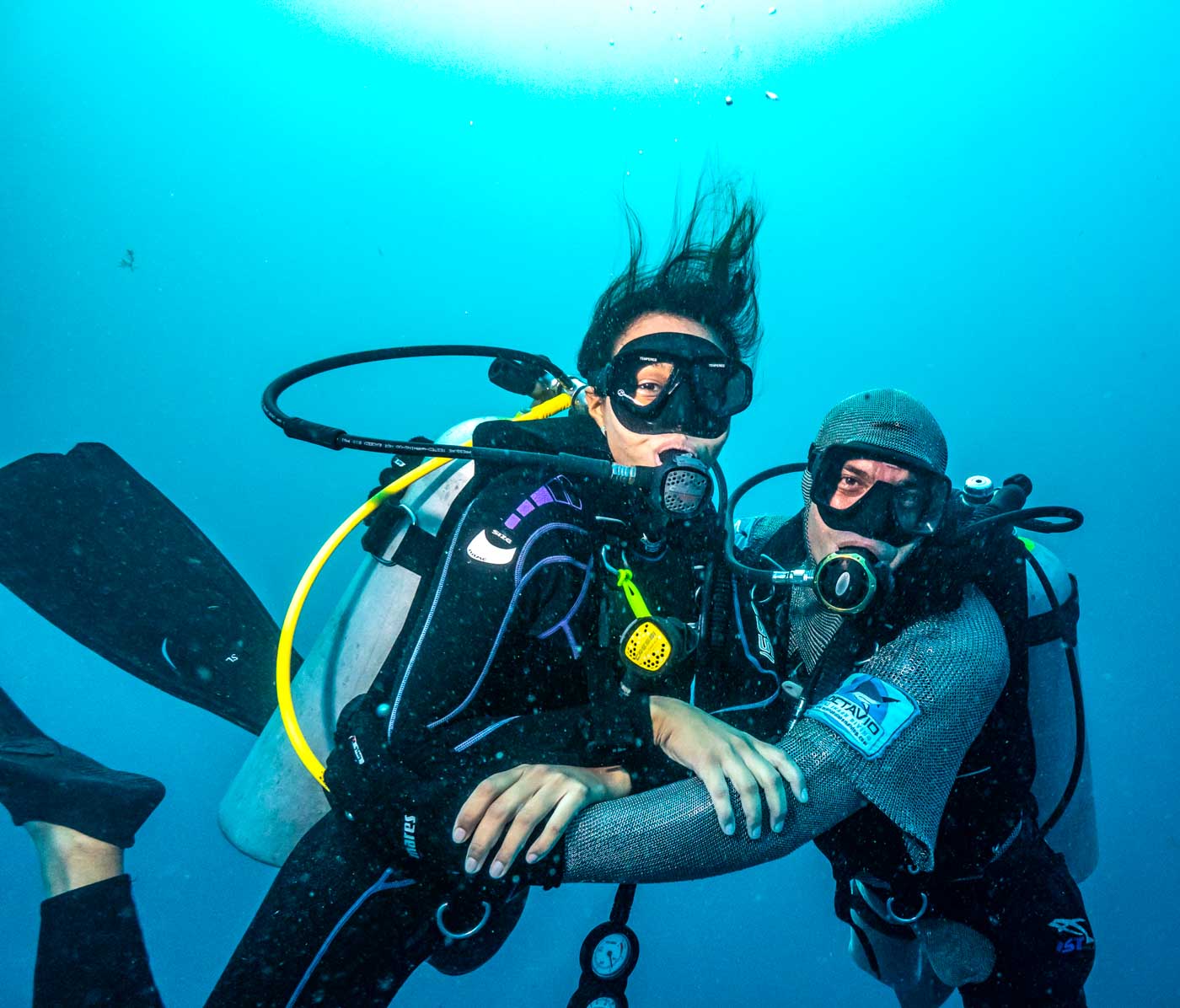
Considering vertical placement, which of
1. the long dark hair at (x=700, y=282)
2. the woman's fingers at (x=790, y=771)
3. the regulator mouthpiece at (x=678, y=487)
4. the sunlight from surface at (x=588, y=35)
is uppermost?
the sunlight from surface at (x=588, y=35)

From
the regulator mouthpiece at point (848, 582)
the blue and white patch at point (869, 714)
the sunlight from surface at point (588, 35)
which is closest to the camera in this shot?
the blue and white patch at point (869, 714)

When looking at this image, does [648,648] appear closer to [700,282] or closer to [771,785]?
[771,785]

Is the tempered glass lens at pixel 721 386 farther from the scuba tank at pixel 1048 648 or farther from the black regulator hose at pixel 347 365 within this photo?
the scuba tank at pixel 1048 648

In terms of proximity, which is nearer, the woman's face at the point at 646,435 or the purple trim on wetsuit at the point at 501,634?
the purple trim on wetsuit at the point at 501,634

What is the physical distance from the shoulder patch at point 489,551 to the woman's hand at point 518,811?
1.80ft

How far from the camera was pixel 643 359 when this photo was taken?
2.48m

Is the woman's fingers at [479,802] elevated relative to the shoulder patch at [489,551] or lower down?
lower down

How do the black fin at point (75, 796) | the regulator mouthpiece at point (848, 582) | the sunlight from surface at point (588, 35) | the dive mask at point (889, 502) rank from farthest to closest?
the sunlight from surface at point (588, 35)
the black fin at point (75, 796)
the dive mask at point (889, 502)
the regulator mouthpiece at point (848, 582)

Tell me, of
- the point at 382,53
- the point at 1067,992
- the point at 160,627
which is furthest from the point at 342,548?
the point at 382,53

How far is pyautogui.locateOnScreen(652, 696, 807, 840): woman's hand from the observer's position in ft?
4.84

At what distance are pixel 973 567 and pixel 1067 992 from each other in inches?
68.0

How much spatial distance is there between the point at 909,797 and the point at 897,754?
0.41ft

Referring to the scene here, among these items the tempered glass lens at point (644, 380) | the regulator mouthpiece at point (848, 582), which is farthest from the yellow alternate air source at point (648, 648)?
the tempered glass lens at point (644, 380)

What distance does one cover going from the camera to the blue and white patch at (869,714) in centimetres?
161
